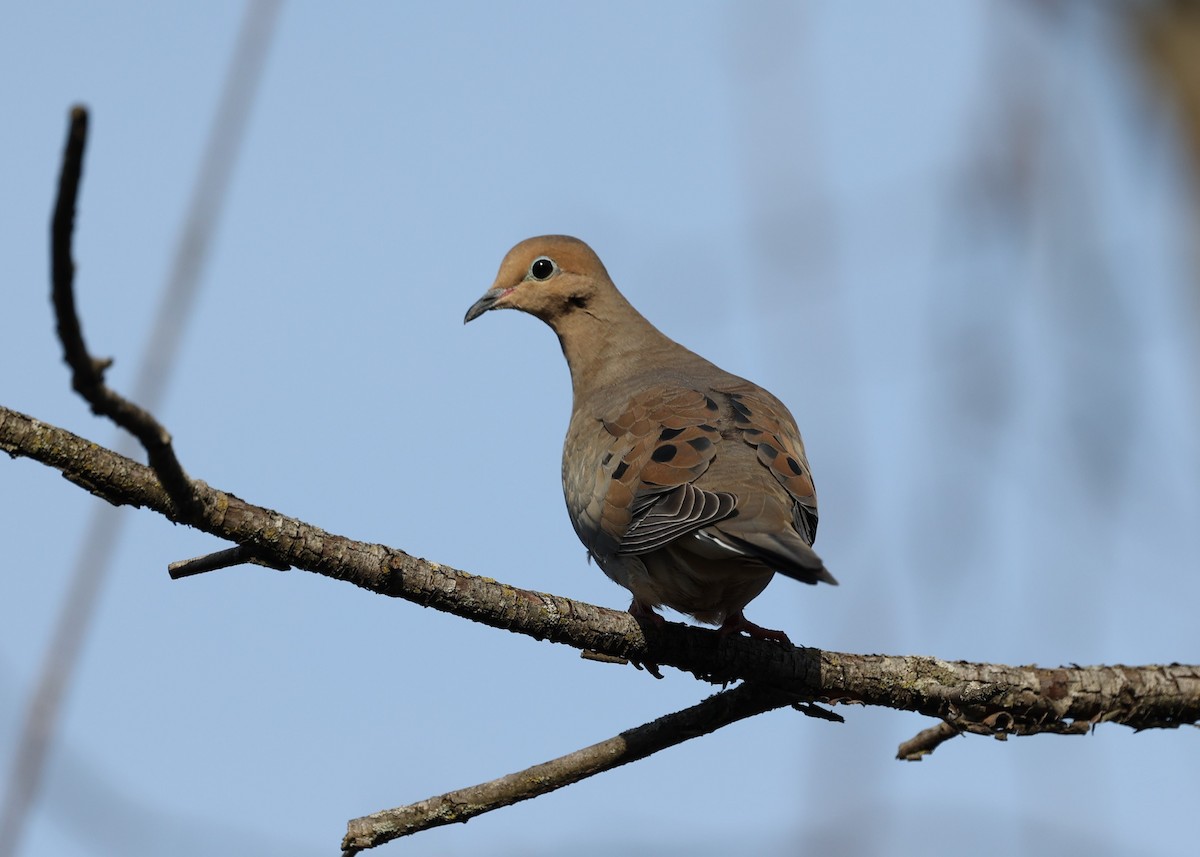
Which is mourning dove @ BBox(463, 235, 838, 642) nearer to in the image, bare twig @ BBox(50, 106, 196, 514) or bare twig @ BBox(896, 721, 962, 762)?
bare twig @ BBox(896, 721, 962, 762)

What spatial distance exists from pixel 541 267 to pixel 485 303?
0.35m

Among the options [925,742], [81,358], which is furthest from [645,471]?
[81,358]

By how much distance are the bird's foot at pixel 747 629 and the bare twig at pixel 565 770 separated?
1.60ft

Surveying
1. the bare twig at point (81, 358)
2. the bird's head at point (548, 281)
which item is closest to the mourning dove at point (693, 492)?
the bird's head at point (548, 281)

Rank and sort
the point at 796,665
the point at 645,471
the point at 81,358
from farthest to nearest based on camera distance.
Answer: the point at 645,471 → the point at 796,665 → the point at 81,358

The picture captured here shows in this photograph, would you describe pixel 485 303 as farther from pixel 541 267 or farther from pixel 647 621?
pixel 647 621

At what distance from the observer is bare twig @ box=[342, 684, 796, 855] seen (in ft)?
10.7

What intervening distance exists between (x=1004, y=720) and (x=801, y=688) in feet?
2.16

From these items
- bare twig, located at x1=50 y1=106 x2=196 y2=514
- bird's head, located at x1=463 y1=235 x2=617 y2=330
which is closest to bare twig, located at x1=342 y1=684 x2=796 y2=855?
bare twig, located at x1=50 y1=106 x2=196 y2=514

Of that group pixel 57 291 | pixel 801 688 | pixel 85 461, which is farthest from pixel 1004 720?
pixel 57 291

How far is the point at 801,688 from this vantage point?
3.98m

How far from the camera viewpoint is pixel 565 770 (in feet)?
11.7

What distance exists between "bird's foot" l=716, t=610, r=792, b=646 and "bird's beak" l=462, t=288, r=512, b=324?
2.56 m

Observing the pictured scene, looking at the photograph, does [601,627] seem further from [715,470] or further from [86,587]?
[86,587]
